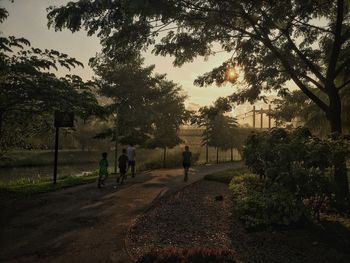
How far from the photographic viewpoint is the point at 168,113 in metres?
36.9

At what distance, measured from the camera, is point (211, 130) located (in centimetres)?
3759

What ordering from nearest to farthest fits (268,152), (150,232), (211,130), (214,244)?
1. (214,244)
2. (150,232)
3. (268,152)
4. (211,130)

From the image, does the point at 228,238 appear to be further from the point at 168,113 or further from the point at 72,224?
the point at 168,113

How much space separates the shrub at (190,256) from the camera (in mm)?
7059

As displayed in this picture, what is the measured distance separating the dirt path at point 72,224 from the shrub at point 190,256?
89cm

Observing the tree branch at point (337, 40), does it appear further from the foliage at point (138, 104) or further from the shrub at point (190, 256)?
the foliage at point (138, 104)

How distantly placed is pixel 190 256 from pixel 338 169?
16.4 ft

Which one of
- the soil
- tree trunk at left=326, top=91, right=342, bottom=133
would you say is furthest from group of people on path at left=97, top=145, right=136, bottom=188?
tree trunk at left=326, top=91, right=342, bottom=133

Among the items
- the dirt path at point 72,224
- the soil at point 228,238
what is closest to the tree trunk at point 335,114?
the soil at point 228,238

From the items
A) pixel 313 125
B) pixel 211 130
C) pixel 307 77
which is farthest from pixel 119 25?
pixel 211 130

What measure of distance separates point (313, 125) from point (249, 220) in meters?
12.0

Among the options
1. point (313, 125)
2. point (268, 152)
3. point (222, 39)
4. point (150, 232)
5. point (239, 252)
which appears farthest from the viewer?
point (313, 125)

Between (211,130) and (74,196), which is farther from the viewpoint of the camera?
(211,130)

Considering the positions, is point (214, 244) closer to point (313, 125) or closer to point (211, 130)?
point (313, 125)
